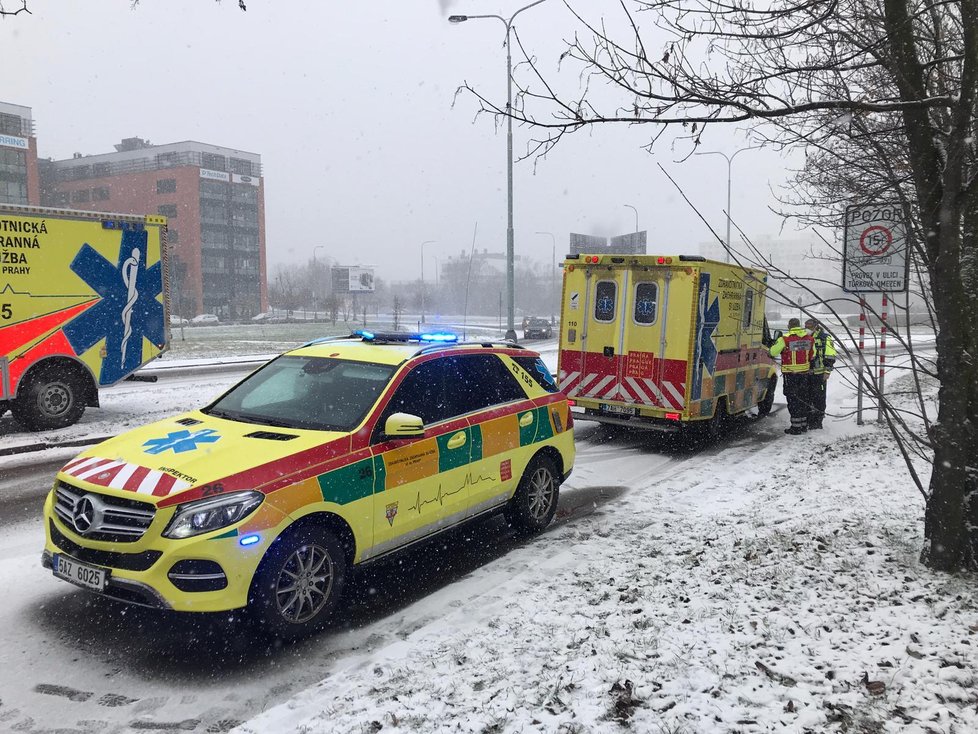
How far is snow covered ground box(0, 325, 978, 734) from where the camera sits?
3.46 m

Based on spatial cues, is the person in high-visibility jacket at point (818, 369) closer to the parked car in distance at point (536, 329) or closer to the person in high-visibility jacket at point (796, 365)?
the person in high-visibility jacket at point (796, 365)

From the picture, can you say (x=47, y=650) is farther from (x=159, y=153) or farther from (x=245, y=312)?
(x=159, y=153)

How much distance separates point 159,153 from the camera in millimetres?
80312

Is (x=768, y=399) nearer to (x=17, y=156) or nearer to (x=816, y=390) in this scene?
(x=816, y=390)

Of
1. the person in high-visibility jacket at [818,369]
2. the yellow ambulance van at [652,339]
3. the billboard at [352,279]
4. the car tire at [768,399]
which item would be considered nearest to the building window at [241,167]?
the billboard at [352,279]

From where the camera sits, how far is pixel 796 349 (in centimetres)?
1195

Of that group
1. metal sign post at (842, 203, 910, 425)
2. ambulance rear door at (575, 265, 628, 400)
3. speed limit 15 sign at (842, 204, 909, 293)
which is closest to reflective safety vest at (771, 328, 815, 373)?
metal sign post at (842, 203, 910, 425)

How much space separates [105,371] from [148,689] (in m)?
9.03

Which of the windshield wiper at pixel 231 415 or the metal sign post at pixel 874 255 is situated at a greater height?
the metal sign post at pixel 874 255

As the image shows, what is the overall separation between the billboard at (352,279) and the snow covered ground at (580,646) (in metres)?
66.4

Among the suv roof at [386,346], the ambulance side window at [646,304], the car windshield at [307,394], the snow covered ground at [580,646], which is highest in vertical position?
the ambulance side window at [646,304]

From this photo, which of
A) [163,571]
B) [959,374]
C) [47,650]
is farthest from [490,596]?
[959,374]

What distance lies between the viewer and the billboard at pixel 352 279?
71500 millimetres

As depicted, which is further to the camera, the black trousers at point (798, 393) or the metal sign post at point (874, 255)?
the black trousers at point (798, 393)
